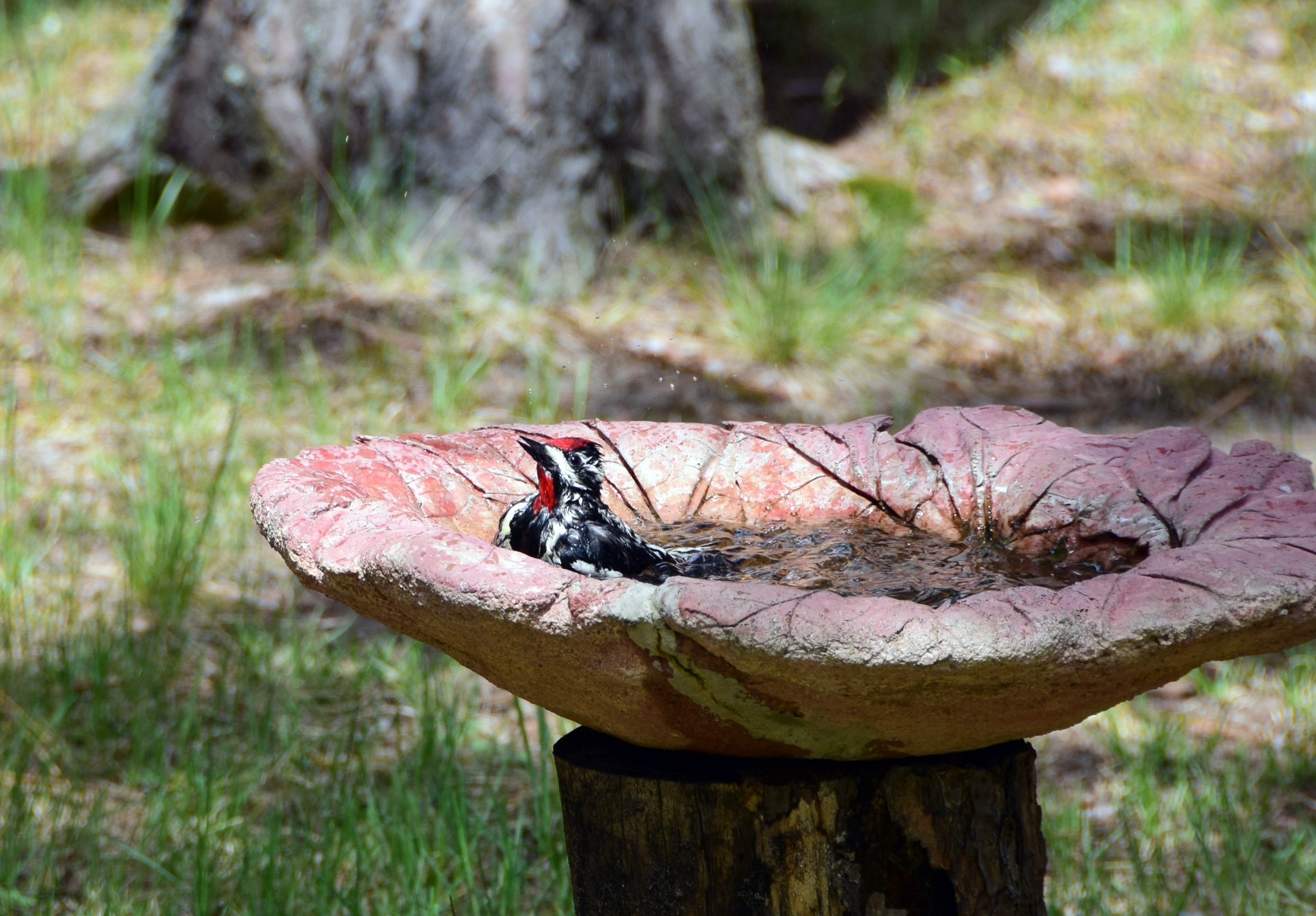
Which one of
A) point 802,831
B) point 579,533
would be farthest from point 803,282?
point 802,831

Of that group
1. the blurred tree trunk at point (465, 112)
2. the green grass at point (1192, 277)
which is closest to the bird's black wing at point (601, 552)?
the blurred tree trunk at point (465, 112)

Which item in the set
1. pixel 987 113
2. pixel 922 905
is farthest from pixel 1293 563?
pixel 987 113

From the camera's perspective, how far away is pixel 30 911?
2.62m

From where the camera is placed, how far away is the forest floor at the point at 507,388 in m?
2.94

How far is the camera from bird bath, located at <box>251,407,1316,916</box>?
54.6 inches

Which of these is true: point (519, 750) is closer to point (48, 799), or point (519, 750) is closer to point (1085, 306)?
point (48, 799)

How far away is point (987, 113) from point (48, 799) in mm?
6289

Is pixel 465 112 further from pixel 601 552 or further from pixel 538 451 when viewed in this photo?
pixel 601 552

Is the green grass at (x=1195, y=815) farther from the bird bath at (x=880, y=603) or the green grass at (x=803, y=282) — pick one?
the green grass at (x=803, y=282)

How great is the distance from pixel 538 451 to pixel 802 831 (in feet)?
2.49

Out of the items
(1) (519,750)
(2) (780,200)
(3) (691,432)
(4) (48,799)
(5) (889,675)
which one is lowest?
(1) (519,750)

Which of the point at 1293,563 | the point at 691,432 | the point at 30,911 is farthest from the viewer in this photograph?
the point at 30,911

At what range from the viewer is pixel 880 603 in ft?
4.59

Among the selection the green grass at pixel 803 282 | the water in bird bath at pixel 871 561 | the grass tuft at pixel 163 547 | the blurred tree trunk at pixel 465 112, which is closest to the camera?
the water in bird bath at pixel 871 561
